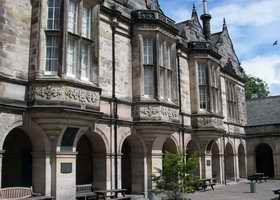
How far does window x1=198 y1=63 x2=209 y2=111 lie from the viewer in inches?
941

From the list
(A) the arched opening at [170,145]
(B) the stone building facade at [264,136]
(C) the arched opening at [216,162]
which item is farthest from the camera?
(B) the stone building facade at [264,136]

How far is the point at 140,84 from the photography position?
60.2ft

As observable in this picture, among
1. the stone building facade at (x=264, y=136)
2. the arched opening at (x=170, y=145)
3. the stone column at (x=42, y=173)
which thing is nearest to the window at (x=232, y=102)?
the stone building facade at (x=264, y=136)

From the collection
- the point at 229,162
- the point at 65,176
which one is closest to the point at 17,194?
the point at 65,176

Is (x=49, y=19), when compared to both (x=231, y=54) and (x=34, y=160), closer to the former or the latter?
(x=34, y=160)

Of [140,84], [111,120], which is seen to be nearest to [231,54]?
[140,84]

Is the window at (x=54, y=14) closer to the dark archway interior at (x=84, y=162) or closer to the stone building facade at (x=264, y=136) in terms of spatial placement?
the dark archway interior at (x=84, y=162)

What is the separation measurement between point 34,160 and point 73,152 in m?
1.44

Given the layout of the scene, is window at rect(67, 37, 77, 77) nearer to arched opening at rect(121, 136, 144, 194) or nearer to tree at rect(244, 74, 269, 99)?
arched opening at rect(121, 136, 144, 194)

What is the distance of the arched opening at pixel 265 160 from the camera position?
3591 centimetres

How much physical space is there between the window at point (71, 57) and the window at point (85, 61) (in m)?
0.45

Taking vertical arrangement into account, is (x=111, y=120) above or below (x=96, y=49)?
below

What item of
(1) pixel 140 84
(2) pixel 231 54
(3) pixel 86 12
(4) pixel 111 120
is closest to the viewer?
(3) pixel 86 12

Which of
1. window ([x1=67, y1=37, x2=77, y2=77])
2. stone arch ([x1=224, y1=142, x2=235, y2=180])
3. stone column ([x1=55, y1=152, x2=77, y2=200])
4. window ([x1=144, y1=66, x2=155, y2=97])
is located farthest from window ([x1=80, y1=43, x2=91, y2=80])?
stone arch ([x1=224, y1=142, x2=235, y2=180])
